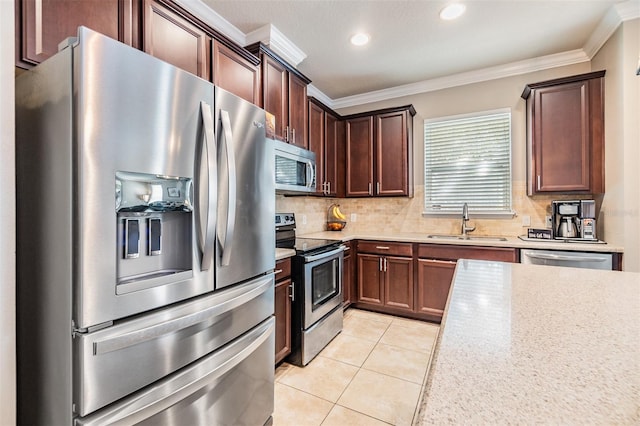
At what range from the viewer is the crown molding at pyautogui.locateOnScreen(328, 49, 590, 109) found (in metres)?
2.99

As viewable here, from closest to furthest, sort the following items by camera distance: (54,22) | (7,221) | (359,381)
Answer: (7,221) < (54,22) < (359,381)

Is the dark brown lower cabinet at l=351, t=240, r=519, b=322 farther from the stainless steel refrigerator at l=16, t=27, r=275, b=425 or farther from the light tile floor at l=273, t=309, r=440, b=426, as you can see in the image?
the stainless steel refrigerator at l=16, t=27, r=275, b=425

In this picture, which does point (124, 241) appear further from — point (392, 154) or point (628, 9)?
point (628, 9)

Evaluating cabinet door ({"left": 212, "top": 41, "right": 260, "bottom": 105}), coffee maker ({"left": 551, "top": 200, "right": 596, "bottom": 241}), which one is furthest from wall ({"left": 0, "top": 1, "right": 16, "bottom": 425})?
coffee maker ({"left": 551, "top": 200, "right": 596, "bottom": 241})

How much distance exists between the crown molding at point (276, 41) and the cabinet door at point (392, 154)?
129cm

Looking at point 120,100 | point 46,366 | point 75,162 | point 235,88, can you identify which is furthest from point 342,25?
point 46,366

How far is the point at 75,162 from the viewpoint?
928 mm

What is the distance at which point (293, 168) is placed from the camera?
2629mm

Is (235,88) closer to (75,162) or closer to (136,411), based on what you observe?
(75,162)

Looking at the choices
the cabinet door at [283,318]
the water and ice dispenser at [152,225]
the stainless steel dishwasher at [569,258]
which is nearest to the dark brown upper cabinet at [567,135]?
the stainless steel dishwasher at [569,258]

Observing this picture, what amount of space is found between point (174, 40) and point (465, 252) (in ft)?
9.52

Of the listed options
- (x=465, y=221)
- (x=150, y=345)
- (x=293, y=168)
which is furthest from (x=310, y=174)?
(x=150, y=345)

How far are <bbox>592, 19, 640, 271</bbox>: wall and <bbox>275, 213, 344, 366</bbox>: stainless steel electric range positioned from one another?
2261 millimetres

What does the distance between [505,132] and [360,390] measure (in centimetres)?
300
